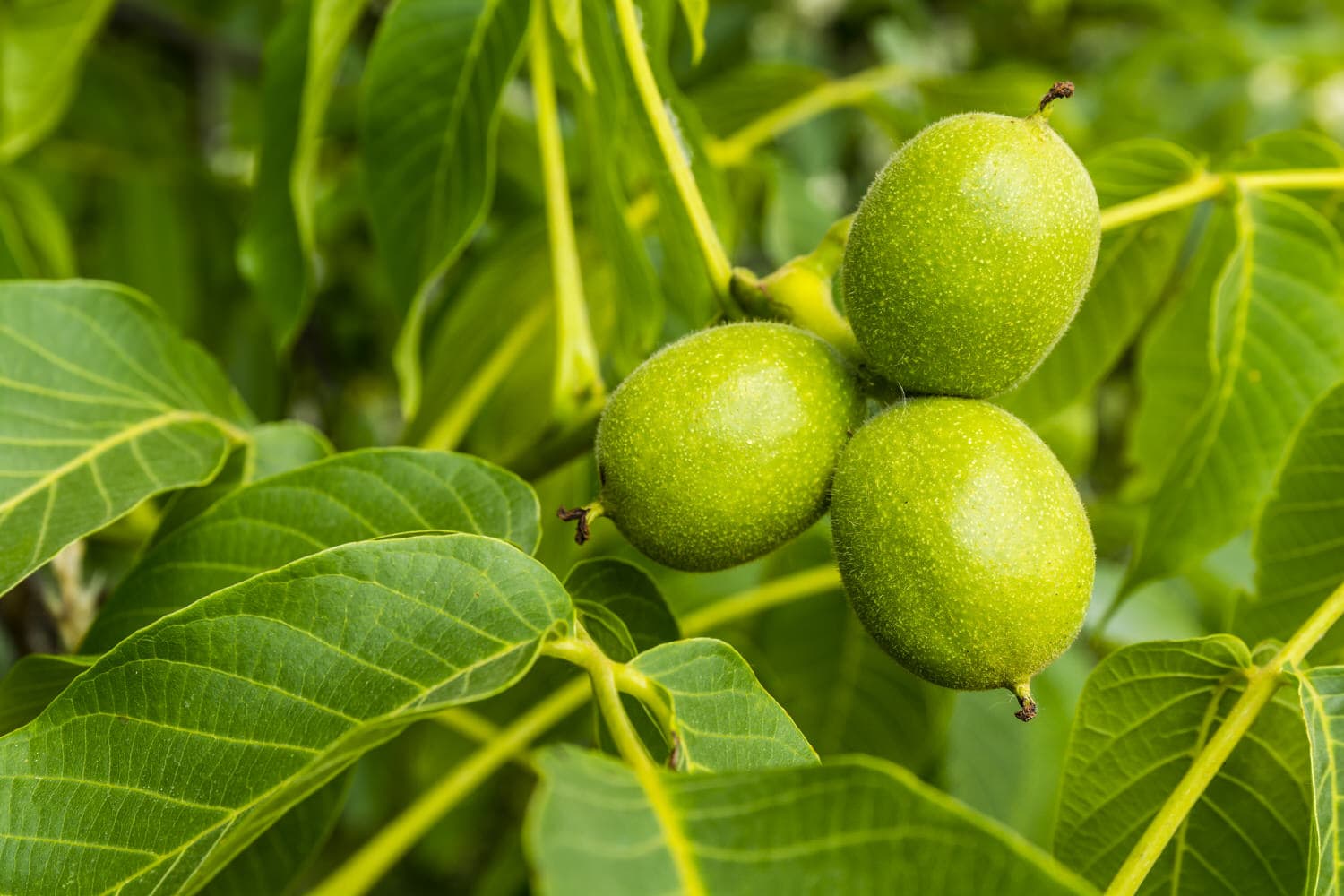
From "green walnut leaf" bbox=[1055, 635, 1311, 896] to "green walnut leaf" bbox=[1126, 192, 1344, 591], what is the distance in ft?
0.89

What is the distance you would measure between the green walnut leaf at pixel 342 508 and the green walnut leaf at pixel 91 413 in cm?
7

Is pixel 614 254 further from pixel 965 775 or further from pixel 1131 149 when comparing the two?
pixel 965 775

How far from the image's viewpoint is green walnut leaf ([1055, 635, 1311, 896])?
89 cm

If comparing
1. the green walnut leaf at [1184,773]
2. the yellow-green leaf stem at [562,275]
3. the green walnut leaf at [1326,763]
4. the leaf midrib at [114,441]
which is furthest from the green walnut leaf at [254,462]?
the green walnut leaf at [1326,763]

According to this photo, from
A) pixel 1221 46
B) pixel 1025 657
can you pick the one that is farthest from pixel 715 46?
pixel 1025 657

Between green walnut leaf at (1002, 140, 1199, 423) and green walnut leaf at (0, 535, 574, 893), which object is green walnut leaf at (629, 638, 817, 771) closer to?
green walnut leaf at (0, 535, 574, 893)

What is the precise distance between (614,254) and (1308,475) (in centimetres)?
70

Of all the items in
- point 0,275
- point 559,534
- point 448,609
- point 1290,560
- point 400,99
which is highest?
point 400,99

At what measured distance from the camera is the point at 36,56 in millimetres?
1622

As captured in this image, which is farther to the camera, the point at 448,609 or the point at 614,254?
the point at 614,254

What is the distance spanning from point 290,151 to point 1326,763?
113 centimetres

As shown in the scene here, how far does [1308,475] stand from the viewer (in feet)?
3.38

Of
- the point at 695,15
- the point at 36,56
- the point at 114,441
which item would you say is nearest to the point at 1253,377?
the point at 695,15

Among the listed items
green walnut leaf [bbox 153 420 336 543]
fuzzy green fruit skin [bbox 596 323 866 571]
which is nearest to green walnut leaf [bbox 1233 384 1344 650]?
fuzzy green fruit skin [bbox 596 323 866 571]
